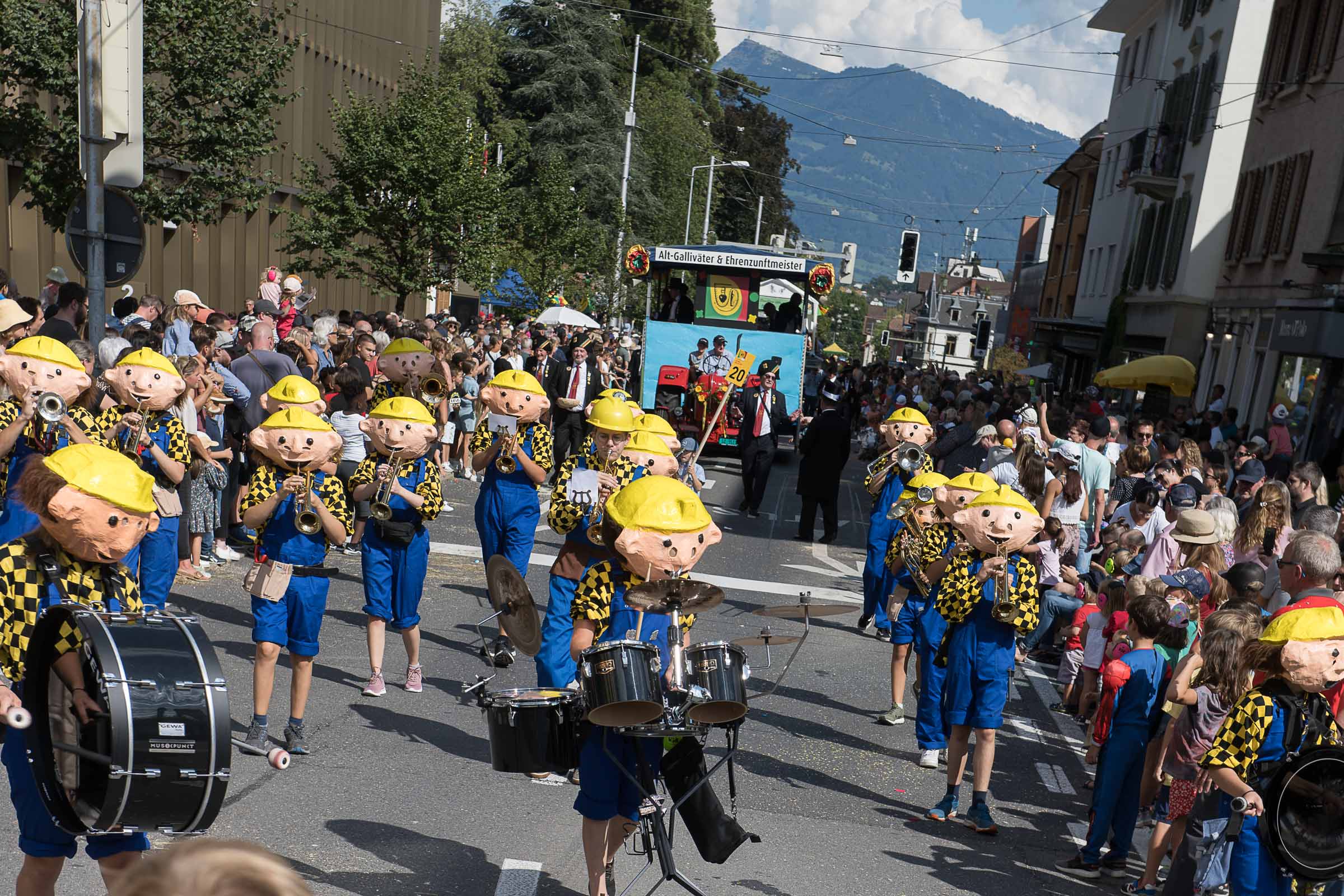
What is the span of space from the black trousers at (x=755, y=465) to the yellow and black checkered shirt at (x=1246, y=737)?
12.7 metres

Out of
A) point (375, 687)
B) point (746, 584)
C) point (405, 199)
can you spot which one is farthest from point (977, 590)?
point (405, 199)

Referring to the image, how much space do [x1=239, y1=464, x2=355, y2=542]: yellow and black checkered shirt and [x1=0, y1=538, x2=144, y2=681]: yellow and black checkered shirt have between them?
7.33 feet

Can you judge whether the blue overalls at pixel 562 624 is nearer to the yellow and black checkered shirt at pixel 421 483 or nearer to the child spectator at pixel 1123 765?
the yellow and black checkered shirt at pixel 421 483

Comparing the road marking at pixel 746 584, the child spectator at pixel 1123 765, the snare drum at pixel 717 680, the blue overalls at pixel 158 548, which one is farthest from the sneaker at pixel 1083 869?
the road marking at pixel 746 584

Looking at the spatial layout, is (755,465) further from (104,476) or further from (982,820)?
(104,476)

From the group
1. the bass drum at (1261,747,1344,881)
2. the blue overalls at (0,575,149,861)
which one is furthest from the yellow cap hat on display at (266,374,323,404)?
the bass drum at (1261,747,1344,881)

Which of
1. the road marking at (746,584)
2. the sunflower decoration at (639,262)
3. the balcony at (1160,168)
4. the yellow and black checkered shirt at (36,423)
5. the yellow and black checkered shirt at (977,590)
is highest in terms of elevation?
the balcony at (1160,168)

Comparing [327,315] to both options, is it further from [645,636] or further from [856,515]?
[645,636]

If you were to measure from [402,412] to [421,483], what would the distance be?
0.45 metres

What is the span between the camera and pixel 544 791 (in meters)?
6.91

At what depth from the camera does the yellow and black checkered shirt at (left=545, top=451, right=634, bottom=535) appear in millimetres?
7227

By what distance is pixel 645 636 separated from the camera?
558 centimetres

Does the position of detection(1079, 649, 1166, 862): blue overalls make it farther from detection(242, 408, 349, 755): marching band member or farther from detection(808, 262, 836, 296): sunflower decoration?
detection(808, 262, 836, 296): sunflower decoration

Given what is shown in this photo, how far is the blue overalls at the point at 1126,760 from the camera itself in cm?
638
